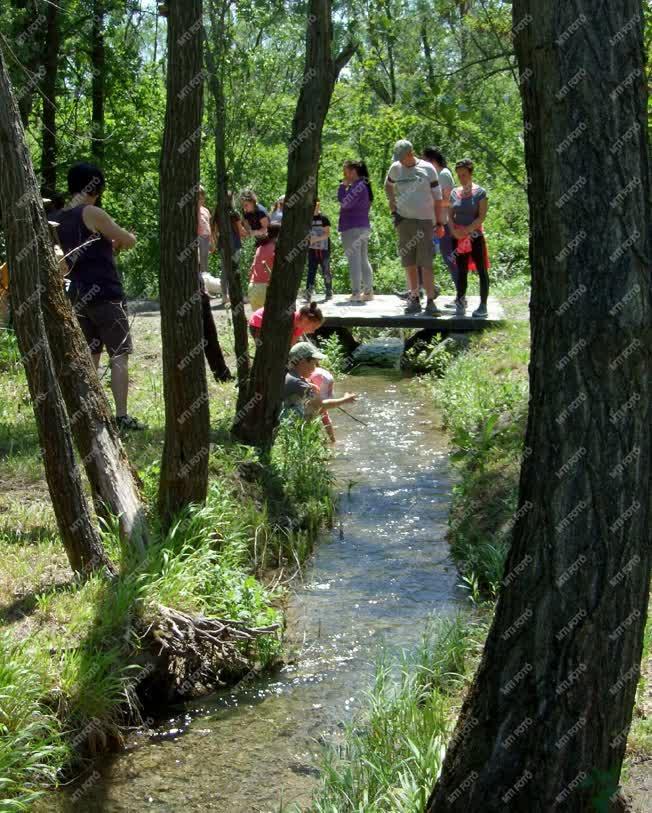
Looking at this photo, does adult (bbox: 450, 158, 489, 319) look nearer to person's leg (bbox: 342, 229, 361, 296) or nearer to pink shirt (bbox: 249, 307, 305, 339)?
person's leg (bbox: 342, 229, 361, 296)

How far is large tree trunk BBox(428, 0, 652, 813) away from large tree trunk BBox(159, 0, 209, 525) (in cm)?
306

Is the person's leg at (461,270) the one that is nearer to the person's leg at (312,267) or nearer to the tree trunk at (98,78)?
the person's leg at (312,267)

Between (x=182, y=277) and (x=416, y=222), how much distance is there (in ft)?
24.0

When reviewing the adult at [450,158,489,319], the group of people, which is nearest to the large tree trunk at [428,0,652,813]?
the group of people

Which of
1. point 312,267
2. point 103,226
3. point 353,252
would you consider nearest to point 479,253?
point 353,252

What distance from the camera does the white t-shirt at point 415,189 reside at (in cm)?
1293

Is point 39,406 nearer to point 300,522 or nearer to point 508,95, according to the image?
point 300,522

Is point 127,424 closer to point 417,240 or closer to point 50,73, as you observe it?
point 417,240

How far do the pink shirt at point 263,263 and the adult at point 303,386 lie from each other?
2.03m

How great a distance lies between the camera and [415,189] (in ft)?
42.4

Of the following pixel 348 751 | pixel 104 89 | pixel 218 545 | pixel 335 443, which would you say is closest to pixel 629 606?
pixel 348 751

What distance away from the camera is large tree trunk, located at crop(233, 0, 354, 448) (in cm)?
808

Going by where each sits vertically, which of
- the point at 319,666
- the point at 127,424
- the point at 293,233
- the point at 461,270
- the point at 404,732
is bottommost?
the point at 319,666

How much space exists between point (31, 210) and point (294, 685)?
9.13 feet
